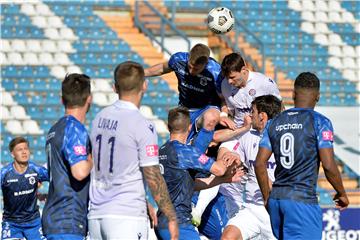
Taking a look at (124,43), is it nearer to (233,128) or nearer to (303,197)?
(233,128)

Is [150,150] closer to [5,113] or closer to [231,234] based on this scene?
[231,234]

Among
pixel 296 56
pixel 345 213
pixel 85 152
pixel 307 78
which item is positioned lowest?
pixel 345 213

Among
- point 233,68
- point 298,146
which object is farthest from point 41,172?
point 298,146

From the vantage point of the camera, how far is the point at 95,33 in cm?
2188

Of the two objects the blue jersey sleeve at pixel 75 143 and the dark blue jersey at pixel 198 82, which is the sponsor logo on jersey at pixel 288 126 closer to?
the blue jersey sleeve at pixel 75 143

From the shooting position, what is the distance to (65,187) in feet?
24.0

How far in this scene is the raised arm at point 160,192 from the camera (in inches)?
279

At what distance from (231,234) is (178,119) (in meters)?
2.27

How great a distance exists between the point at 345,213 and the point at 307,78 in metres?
6.68

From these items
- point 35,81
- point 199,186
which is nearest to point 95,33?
point 35,81

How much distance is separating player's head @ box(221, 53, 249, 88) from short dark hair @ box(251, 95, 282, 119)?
0.84 meters

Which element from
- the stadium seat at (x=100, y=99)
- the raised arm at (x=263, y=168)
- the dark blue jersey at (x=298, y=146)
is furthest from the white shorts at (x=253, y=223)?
the stadium seat at (x=100, y=99)

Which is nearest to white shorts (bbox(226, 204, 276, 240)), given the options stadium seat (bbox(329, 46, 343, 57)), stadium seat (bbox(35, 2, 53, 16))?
stadium seat (bbox(35, 2, 53, 16))

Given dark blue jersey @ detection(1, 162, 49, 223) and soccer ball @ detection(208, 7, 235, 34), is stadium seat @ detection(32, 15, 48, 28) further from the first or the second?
soccer ball @ detection(208, 7, 235, 34)
